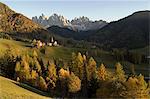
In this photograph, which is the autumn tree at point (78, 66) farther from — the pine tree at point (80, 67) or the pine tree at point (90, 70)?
the pine tree at point (90, 70)

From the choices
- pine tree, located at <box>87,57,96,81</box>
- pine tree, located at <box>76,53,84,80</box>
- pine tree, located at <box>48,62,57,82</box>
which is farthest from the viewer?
pine tree, located at <box>48,62,57,82</box>

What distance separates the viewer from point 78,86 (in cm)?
12556

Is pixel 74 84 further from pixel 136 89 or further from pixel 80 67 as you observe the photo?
pixel 136 89

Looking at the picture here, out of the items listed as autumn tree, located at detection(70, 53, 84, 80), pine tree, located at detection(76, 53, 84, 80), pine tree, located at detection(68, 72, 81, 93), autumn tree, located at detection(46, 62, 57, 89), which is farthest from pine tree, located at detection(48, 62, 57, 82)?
pine tree, located at detection(68, 72, 81, 93)

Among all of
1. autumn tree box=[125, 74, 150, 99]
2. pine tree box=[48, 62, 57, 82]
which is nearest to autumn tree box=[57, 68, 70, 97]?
pine tree box=[48, 62, 57, 82]

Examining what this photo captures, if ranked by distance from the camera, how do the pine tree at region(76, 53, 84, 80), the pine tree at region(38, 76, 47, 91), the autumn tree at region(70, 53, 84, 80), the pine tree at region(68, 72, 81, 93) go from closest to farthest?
the pine tree at region(68, 72, 81, 93)
the pine tree at region(38, 76, 47, 91)
the pine tree at region(76, 53, 84, 80)
the autumn tree at region(70, 53, 84, 80)

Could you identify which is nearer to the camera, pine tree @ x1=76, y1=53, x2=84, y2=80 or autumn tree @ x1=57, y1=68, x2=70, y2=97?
autumn tree @ x1=57, y1=68, x2=70, y2=97

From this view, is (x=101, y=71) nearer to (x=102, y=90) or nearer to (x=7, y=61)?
(x=102, y=90)

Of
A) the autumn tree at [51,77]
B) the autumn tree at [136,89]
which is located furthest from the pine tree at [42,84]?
the autumn tree at [136,89]

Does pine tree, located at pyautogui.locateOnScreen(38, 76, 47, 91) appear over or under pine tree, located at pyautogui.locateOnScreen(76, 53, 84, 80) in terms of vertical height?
under

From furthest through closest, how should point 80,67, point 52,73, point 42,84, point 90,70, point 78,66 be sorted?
point 52,73, point 78,66, point 80,67, point 90,70, point 42,84

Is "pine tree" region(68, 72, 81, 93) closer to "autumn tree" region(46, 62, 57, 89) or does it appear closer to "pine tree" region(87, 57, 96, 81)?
"pine tree" region(87, 57, 96, 81)

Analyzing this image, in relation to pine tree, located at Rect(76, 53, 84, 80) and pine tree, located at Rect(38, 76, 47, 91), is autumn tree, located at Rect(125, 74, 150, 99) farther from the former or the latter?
pine tree, located at Rect(38, 76, 47, 91)

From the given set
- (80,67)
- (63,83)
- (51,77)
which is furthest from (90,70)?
(51,77)
